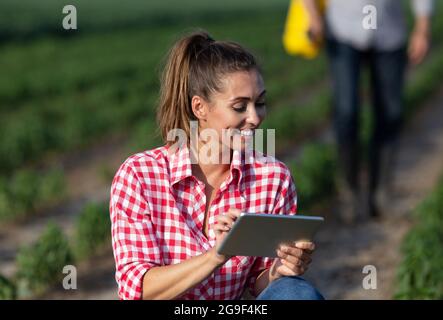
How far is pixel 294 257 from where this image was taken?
2.54 metres

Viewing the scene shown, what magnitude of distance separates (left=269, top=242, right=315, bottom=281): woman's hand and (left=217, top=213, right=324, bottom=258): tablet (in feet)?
0.06

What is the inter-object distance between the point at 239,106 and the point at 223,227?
1.35 ft

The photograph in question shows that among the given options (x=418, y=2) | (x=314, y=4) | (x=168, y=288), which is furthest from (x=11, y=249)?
(x=168, y=288)

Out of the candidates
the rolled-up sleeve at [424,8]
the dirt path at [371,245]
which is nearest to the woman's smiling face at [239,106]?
the dirt path at [371,245]

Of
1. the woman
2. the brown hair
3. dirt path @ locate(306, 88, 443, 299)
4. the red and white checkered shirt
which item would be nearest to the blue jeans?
the woman

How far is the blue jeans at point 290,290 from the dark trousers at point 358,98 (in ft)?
10.3

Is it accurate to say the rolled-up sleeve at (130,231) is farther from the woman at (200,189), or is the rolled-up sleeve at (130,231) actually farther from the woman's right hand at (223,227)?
the woman's right hand at (223,227)

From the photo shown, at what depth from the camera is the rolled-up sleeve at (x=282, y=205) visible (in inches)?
110

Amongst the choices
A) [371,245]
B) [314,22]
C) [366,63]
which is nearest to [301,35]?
[314,22]

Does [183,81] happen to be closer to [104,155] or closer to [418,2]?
[418,2]

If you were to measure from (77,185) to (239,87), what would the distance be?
17.1 ft

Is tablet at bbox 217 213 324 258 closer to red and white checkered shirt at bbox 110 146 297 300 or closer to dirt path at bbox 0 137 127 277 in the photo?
red and white checkered shirt at bbox 110 146 297 300

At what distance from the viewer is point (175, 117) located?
2777 millimetres
